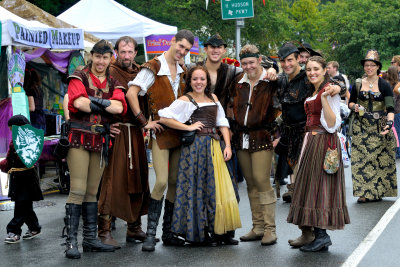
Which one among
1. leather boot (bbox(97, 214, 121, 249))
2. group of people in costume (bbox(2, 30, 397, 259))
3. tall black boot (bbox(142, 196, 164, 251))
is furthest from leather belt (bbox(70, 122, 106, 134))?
leather boot (bbox(97, 214, 121, 249))

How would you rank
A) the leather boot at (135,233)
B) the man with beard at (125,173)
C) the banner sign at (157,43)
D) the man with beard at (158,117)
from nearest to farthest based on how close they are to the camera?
the man with beard at (158,117)
the man with beard at (125,173)
the leather boot at (135,233)
the banner sign at (157,43)

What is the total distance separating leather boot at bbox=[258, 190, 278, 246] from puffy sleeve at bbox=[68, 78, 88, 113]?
205 cm

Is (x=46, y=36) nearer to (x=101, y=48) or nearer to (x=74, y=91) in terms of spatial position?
(x=101, y=48)

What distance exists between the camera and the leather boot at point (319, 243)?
6586 millimetres

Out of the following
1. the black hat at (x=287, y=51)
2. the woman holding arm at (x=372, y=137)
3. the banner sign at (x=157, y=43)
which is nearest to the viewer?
the black hat at (x=287, y=51)

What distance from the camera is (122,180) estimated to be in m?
7.28

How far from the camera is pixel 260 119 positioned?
713 centimetres

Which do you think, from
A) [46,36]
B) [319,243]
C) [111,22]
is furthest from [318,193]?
[111,22]

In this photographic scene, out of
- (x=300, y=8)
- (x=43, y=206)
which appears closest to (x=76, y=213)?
(x=43, y=206)

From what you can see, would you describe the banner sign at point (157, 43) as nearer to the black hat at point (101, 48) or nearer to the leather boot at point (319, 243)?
the black hat at point (101, 48)

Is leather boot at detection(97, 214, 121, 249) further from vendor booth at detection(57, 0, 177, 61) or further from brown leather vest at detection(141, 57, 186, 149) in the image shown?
vendor booth at detection(57, 0, 177, 61)

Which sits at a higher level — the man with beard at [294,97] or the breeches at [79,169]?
the man with beard at [294,97]

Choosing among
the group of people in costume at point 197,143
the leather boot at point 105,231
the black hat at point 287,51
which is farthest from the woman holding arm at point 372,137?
the leather boot at point 105,231

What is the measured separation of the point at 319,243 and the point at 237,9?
13.1 meters
